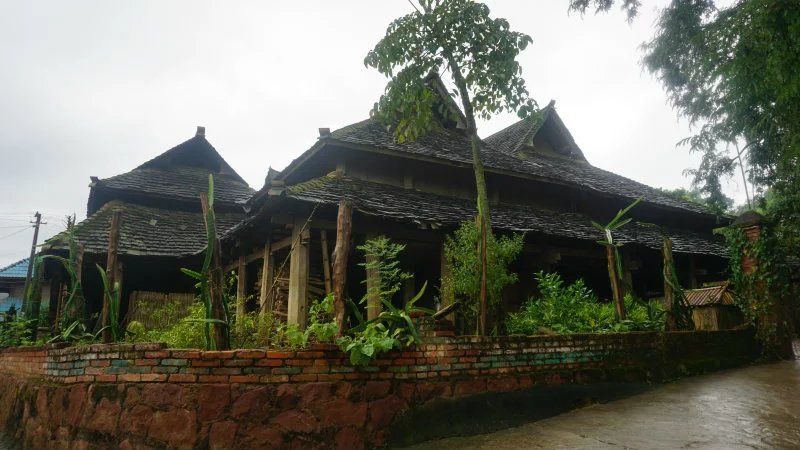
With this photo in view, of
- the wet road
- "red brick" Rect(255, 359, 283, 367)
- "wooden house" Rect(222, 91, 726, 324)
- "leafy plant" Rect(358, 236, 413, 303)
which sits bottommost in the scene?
the wet road

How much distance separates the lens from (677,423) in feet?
16.3

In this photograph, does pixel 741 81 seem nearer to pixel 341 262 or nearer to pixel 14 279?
pixel 341 262

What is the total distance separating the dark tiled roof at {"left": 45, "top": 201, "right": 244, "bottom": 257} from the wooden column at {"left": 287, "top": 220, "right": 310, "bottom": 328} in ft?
16.5

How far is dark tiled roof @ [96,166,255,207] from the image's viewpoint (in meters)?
15.0

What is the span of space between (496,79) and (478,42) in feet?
2.06

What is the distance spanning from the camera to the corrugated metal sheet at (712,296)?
8984 mm

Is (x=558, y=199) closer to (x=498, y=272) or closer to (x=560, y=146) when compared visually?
(x=560, y=146)

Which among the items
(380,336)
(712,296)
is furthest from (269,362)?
(712,296)

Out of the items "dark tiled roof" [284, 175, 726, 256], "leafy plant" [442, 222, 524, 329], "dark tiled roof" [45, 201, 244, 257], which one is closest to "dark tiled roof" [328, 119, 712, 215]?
"dark tiled roof" [284, 175, 726, 256]

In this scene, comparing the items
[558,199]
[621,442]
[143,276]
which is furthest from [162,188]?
[621,442]

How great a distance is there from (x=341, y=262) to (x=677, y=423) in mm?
3684

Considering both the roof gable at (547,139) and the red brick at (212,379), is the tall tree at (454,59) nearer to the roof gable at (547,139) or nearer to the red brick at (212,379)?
the red brick at (212,379)

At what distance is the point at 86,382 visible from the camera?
4910 millimetres

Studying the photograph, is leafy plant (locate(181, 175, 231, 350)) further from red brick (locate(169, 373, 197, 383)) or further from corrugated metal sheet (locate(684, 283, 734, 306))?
corrugated metal sheet (locate(684, 283, 734, 306))
